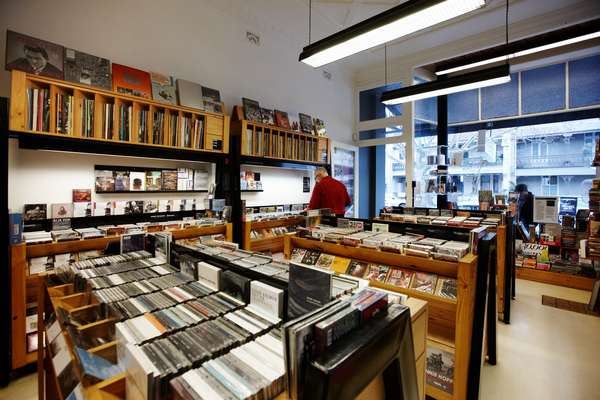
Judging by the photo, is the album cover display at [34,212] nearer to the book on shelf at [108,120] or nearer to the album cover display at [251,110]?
the book on shelf at [108,120]

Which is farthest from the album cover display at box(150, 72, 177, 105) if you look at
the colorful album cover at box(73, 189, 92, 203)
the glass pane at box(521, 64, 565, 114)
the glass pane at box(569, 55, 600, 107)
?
the glass pane at box(569, 55, 600, 107)

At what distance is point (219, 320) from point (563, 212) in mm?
6467

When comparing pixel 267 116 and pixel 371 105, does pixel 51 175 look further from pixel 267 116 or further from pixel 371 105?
pixel 371 105

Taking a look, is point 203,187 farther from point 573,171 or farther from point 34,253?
point 573,171

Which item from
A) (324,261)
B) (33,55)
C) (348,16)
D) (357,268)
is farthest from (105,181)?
(348,16)

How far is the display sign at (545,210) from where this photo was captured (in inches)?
191

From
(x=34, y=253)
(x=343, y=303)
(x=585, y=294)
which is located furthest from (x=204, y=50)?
(x=585, y=294)

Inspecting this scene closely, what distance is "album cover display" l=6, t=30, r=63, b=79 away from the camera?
2.39 meters

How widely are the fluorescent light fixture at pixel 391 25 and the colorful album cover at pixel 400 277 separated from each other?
200 cm

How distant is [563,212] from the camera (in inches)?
203

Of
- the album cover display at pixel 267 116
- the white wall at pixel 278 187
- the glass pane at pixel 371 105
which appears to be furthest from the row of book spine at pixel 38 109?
the glass pane at pixel 371 105

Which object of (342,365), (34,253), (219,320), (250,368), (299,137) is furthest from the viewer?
(299,137)

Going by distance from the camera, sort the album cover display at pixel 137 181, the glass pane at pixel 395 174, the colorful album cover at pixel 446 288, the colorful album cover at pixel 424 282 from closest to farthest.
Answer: the colorful album cover at pixel 446 288 < the colorful album cover at pixel 424 282 < the album cover display at pixel 137 181 < the glass pane at pixel 395 174

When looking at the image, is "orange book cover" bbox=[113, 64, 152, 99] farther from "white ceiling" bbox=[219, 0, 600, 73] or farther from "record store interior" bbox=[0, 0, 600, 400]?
"white ceiling" bbox=[219, 0, 600, 73]
